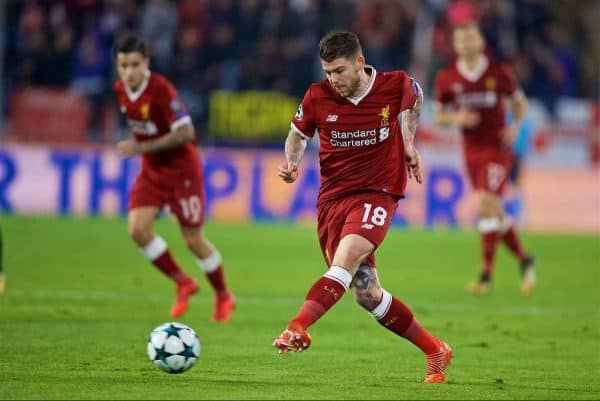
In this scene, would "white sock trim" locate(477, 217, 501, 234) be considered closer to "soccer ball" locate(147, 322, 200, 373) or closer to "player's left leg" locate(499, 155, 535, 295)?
"player's left leg" locate(499, 155, 535, 295)

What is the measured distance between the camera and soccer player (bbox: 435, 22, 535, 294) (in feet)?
41.4

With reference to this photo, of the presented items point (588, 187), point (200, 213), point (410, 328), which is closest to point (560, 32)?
point (588, 187)

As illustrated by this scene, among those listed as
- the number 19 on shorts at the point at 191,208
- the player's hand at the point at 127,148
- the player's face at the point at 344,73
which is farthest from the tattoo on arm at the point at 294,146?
the number 19 on shorts at the point at 191,208

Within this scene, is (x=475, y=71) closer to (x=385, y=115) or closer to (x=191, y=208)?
(x=191, y=208)

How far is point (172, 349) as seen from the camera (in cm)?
668

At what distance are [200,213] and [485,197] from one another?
376 centimetres

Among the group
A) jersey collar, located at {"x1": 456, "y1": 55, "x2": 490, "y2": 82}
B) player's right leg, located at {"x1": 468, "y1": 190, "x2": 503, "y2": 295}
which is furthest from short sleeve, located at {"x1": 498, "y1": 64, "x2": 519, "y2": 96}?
player's right leg, located at {"x1": 468, "y1": 190, "x2": 503, "y2": 295}

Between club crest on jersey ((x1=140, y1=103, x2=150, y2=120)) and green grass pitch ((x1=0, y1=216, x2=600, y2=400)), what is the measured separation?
1.67 meters

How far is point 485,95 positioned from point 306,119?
5.80 metres

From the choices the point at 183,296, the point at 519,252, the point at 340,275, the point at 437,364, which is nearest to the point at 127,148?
the point at 183,296

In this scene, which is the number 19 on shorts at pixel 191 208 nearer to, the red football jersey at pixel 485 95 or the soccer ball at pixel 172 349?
the soccer ball at pixel 172 349

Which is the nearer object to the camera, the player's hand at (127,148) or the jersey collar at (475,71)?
the player's hand at (127,148)

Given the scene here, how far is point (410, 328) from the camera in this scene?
7.20 metres

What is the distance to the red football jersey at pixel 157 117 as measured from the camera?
9938 millimetres
